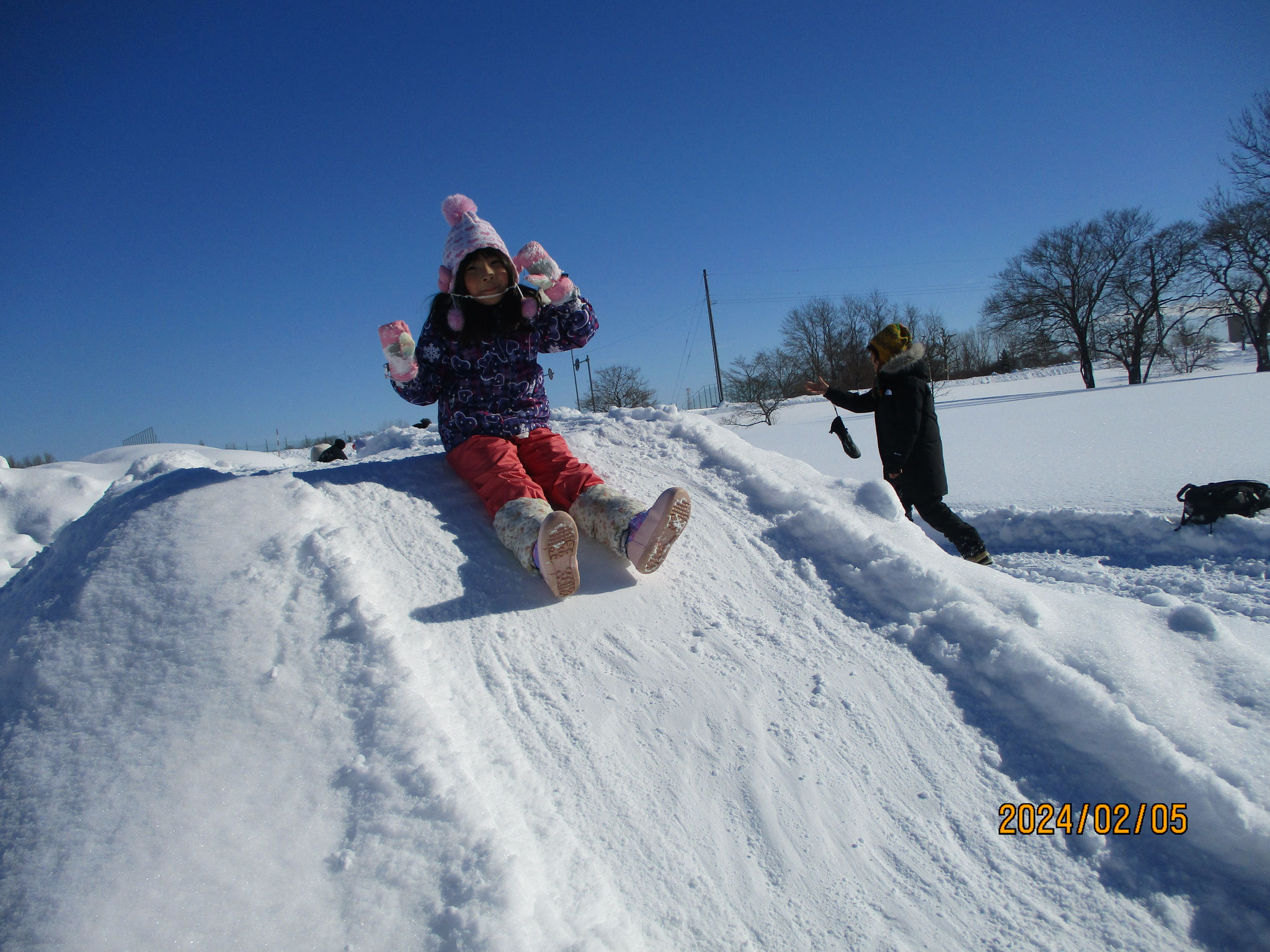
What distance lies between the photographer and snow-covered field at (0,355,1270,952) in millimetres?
1221

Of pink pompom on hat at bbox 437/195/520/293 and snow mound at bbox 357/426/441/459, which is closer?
pink pompom on hat at bbox 437/195/520/293

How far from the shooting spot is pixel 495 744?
1.60 meters

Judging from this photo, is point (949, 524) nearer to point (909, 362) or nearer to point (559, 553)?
point (909, 362)

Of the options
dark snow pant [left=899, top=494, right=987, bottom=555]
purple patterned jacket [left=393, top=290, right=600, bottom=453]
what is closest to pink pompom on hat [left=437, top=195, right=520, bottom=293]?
purple patterned jacket [left=393, top=290, right=600, bottom=453]

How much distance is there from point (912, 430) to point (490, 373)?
98.0 inches

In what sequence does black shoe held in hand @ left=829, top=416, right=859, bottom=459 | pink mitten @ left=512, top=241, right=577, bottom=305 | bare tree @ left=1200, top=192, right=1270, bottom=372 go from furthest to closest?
bare tree @ left=1200, top=192, right=1270, bottom=372 → black shoe held in hand @ left=829, top=416, right=859, bottom=459 → pink mitten @ left=512, top=241, right=577, bottom=305

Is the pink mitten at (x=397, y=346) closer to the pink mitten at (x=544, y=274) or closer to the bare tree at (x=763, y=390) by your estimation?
the pink mitten at (x=544, y=274)

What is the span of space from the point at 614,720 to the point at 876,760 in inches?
29.0

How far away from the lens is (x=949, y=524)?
11.8ft

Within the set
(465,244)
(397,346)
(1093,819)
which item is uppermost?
(465,244)

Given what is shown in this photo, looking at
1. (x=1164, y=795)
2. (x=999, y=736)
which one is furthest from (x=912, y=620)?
(x=1164, y=795)

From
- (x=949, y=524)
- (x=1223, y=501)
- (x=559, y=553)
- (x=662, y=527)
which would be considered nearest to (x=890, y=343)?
(x=949, y=524)

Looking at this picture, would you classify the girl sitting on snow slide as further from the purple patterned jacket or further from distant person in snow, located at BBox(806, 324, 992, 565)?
distant person in snow, located at BBox(806, 324, 992, 565)

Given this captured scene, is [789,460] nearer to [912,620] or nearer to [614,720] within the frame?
[912,620]
